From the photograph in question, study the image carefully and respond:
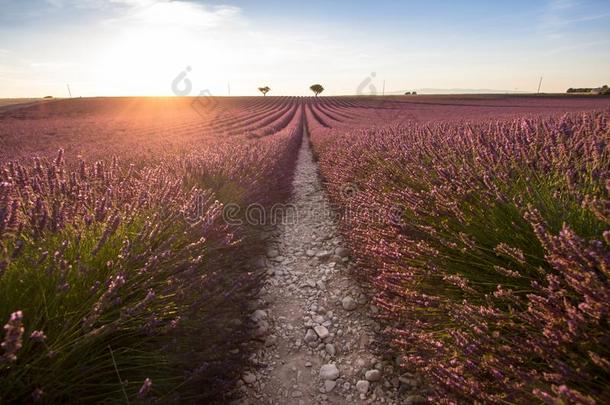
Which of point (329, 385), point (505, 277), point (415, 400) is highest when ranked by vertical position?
point (505, 277)

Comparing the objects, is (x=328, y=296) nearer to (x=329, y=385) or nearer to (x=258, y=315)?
(x=258, y=315)

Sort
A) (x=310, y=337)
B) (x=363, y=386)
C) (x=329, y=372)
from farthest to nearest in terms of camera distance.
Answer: (x=310, y=337) → (x=329, y=372) → (x=363, y=386)

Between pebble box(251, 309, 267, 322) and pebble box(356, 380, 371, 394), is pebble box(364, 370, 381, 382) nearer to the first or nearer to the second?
pebble box(356, 380, 371, 394)

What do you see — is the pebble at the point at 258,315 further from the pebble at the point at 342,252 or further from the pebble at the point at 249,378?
the pebble at the point at 342,252

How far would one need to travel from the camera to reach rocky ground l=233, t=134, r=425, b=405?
201cm

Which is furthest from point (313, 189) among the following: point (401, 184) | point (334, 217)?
point (401, 184)

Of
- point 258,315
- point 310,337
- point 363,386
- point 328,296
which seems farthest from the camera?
point 328,296

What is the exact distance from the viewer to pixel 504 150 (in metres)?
2.84

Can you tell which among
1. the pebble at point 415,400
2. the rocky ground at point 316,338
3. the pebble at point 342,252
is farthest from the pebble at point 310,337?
the pebble at point 342,252

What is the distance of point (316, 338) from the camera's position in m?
2.51

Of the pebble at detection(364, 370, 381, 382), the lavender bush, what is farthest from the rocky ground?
the lavender bush

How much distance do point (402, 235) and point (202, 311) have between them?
1586 millimetres

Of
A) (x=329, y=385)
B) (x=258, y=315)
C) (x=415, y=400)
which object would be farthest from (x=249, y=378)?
(x=415, y=400)

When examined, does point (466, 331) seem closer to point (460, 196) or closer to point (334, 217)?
point (460, 196)
